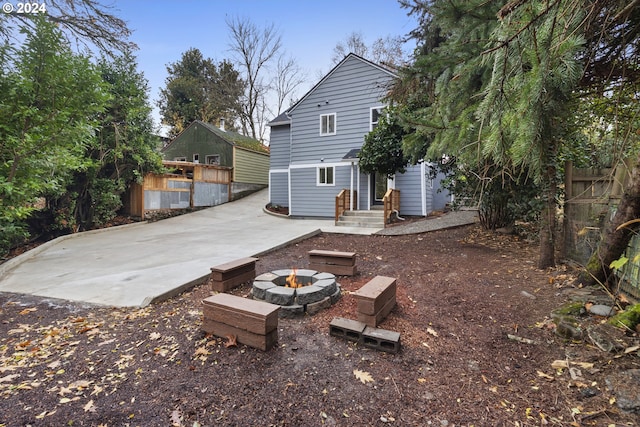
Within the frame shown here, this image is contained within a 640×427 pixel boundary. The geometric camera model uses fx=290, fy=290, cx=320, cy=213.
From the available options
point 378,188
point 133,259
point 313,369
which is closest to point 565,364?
point 313,369

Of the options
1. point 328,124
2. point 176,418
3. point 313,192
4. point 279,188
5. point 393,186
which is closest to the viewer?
point 176,418

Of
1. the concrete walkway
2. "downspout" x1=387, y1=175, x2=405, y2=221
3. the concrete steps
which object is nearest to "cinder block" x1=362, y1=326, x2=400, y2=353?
the concrete walkway

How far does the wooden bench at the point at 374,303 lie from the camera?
2.68m

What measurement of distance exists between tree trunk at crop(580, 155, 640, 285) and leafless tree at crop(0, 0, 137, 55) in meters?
9.84

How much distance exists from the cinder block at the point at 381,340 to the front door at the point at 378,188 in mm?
9649

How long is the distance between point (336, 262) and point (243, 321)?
89.9 inches

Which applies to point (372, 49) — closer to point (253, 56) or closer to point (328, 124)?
point (253, 56)

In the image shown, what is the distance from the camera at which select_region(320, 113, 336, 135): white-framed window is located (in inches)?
486

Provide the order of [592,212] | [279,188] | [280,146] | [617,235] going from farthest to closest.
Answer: [279,188]
[280,146]
[592,212]
[617,235]

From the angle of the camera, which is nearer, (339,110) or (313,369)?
(313,369)

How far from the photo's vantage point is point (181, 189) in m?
13.0

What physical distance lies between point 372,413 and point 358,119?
11.2 metres

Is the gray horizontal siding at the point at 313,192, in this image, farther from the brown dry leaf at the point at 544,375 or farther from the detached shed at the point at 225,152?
the brown dry leaf at the point at 544,375

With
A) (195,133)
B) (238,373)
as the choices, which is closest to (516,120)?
(238,373)
